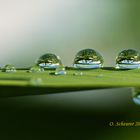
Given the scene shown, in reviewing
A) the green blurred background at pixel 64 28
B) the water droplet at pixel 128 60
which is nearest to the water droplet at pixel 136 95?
the water droplet at pixel 128 60

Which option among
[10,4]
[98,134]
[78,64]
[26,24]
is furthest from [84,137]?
[26,24]

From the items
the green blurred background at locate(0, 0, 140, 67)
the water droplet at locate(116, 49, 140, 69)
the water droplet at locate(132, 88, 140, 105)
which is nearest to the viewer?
the water droplet at locate(132, 88, 140, 105)

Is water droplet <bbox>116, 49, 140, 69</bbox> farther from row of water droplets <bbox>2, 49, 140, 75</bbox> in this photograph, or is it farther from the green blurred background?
the green blurred background

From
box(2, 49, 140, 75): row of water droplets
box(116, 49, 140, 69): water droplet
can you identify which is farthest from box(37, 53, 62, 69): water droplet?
box(116, 49, 140, 69): water droplet

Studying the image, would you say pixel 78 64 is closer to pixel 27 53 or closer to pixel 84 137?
pixel 84 137

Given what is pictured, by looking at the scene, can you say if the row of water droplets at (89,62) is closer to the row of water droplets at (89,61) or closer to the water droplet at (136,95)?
the row of water droplets at (89,61)

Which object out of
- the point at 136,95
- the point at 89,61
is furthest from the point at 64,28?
the point at 136,95

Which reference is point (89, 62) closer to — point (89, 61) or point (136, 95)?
point (89, 61)
